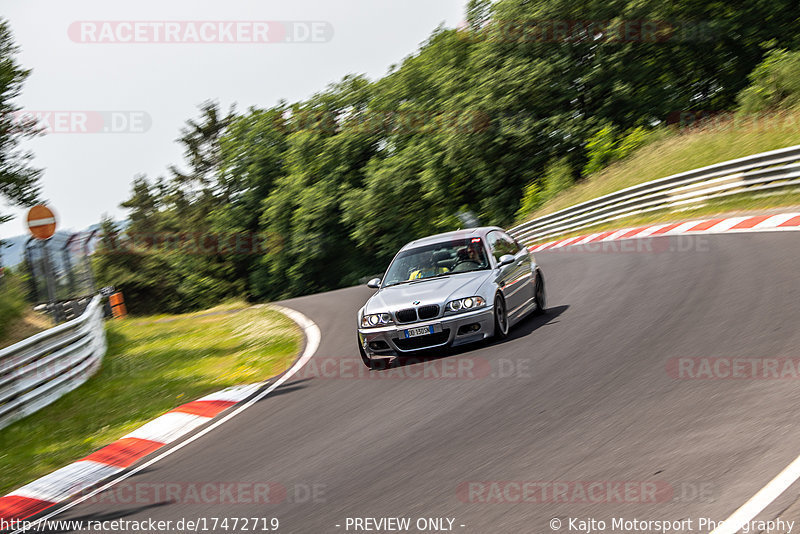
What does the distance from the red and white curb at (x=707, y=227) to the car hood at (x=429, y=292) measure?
7.06 m

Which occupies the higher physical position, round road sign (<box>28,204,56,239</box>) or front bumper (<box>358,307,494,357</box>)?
round road sign (<box>28,204,56,239</box>)

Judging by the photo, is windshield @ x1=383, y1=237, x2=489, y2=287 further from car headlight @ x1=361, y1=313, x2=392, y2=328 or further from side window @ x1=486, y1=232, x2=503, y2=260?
car headlight @ x1=361, y1=313, x2=392, y2=328

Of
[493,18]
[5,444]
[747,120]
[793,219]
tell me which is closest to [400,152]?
[493,18]

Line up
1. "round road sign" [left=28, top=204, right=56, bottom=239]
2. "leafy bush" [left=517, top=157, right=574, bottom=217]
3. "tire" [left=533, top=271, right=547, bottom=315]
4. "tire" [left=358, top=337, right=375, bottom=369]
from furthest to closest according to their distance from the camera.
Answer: "leafy bush" [left=517, top=157, right=574, bottom=217] → "round road sign" [left=28, top=204, right=56, bottom=239] → "tire" [left=533, top=271, right=547, bottom=315] → "tire" [left=358, top=337, right=375, bottom=369]

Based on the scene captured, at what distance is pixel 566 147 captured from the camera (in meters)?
40.0

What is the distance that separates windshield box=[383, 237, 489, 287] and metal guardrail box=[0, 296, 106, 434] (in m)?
5.16

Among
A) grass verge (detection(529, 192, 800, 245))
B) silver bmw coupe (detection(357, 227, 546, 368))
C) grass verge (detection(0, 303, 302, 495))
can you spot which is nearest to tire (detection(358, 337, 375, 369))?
silver bmw coupe (detection(357, 227, 546, 368))

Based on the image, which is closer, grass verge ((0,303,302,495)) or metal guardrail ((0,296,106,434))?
grass verge ((0,303,302,495))

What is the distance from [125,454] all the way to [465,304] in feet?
13.5

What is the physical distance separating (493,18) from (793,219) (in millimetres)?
30578

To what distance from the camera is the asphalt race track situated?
15.4 feet

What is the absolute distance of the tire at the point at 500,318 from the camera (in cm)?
959
